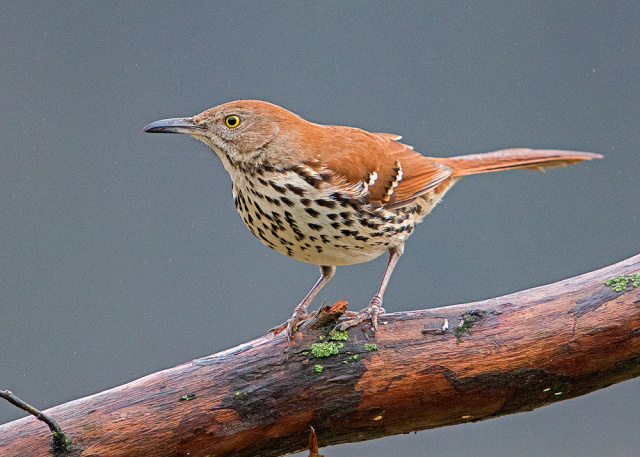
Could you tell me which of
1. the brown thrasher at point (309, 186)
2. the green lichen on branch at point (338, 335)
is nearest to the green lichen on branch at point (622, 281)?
the brown thrasher at point (309, 186)

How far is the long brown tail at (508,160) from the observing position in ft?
11.1

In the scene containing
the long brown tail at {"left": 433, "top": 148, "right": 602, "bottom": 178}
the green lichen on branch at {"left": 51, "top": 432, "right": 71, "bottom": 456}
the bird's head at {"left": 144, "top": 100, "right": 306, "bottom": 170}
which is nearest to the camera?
the green lichen on branch at {"left": 51, "top": 432, "right": 71, "bottom": 456}

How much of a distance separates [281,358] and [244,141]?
0.96m

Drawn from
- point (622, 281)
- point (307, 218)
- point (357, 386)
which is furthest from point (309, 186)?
point (622, 281)

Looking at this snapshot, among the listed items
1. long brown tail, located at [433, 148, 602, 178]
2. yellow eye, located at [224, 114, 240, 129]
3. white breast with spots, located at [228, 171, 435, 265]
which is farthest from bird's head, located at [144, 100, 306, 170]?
long brown tail, located at [433, 148, 602, 178]

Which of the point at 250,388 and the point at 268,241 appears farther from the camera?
the point at 268,241

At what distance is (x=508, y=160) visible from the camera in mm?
3514

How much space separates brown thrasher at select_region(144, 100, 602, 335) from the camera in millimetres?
2693

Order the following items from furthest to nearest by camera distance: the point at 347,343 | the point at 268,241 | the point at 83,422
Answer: the point at 268,241 < the point at 347,343 < the point at 83,422

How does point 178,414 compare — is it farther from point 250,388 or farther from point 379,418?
point 379,418

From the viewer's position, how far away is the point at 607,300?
249 centimetres

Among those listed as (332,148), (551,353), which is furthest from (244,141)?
(551,353)

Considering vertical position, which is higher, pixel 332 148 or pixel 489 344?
pixel 332 148

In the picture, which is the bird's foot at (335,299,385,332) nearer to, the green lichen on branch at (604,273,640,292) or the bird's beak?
the green lichen on branch at (604,273,640,292)
